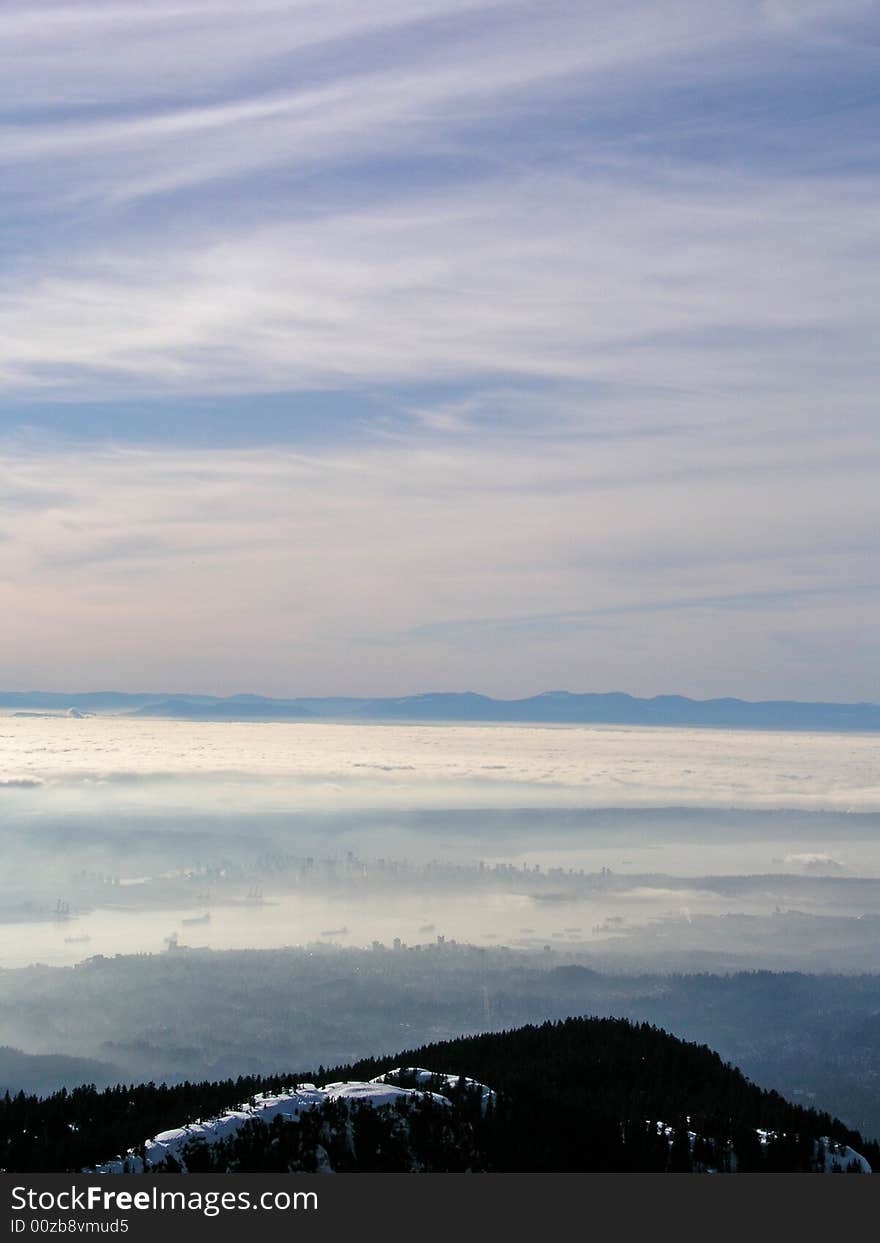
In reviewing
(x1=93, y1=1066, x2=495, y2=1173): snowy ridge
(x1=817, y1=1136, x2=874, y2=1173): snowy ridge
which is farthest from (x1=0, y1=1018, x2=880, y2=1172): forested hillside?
(x1=93, y1=1066, x2=495, y2=1173): snowy ridge

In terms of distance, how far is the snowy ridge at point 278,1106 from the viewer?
91.0 meters

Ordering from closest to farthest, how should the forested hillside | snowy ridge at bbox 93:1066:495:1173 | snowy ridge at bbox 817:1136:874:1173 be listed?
1. snowy ridge at bbox 93:1066:495:1173
2. the forested hillside
3. snowy ridge at bbox 817:1136:874:1173

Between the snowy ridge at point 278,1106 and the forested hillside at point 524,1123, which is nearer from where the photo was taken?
the snowy ridge at point 278,1106

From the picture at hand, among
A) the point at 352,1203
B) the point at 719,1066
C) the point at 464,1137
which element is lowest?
the point at 719,1066

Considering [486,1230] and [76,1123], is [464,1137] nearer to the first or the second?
[486,1230]

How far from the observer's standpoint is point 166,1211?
224 feet

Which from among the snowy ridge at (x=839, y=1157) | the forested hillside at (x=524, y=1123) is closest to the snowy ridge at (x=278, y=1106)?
the forested hillside at (x=524, y=1123)

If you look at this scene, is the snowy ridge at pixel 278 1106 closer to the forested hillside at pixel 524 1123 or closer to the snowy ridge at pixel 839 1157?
the forested hillside at pixel 524 1123

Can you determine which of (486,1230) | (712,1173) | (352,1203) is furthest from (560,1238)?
(712,1173)

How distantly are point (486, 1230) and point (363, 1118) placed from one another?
2050cm

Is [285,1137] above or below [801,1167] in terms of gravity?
above

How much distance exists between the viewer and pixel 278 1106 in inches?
3836

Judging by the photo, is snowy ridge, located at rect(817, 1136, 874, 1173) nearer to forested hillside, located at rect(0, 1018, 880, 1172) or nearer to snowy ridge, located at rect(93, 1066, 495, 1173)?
forested hillside, located at rect(0, 1018, 880, 1172)

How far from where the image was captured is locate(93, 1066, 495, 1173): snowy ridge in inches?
3583
